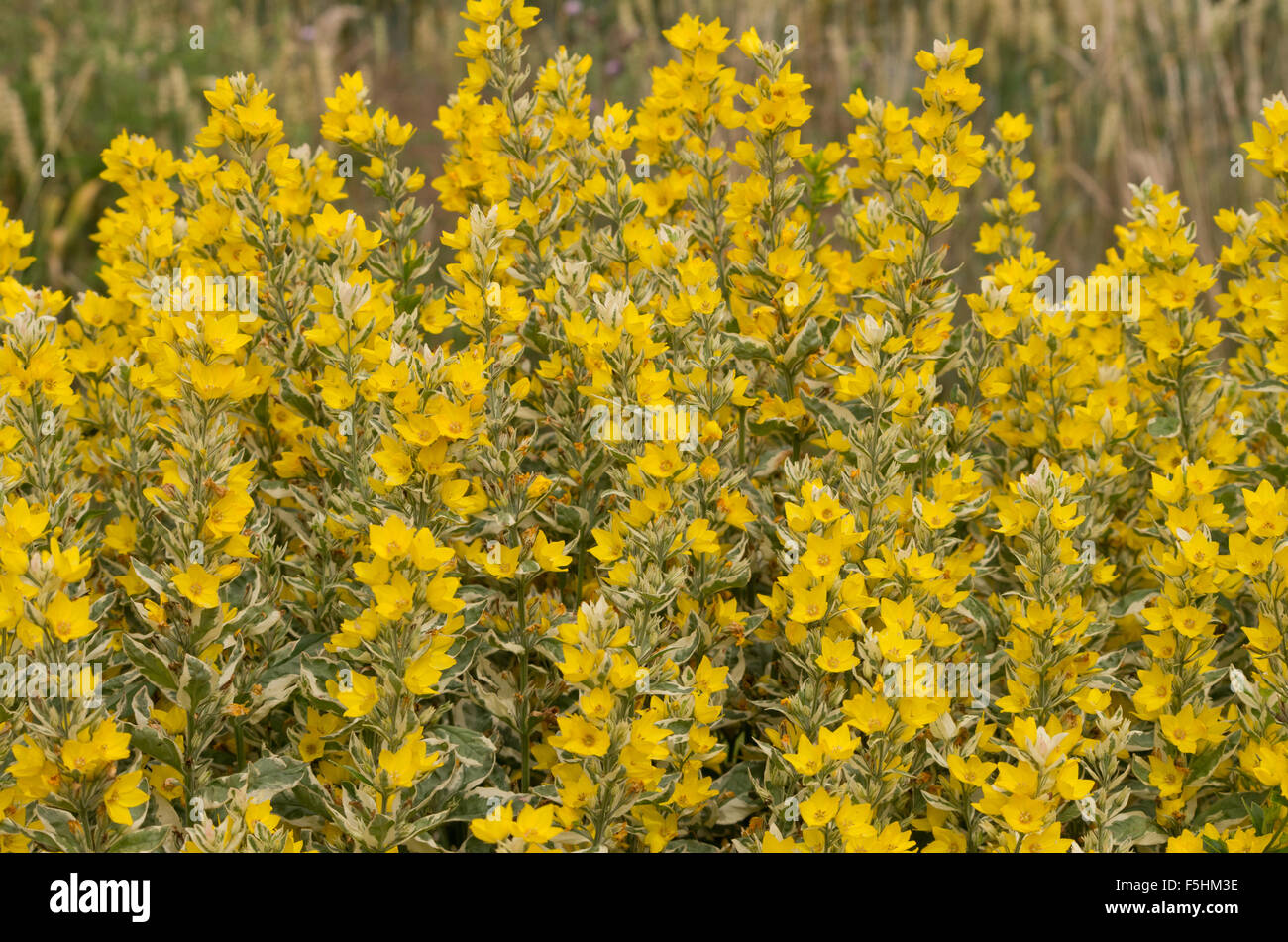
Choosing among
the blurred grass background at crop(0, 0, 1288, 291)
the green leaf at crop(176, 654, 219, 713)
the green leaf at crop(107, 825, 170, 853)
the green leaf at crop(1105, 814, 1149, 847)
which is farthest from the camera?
the blurred grass background at crop(0, 0, 1288, 291)

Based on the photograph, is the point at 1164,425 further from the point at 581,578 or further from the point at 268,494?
the point at 268,494

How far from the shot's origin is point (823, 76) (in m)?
6.40

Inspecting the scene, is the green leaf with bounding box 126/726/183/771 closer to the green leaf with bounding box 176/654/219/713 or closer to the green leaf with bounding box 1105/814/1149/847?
the green leaf with bounding box 176/654/219/713

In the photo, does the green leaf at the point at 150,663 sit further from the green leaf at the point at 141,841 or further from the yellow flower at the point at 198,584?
the green leaf at the point at 141,841

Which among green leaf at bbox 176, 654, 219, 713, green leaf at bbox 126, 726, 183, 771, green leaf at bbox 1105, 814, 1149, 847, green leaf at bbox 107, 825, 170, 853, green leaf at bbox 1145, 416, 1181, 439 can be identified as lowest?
green leaf at bbox 1105, 814, 1149, 847

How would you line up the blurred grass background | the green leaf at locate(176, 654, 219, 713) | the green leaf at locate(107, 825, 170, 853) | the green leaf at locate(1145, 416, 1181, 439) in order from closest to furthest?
the green leaf at locate(107, 825, 170, 853) < the green leaf at locate(176, 654, 219, 713) < the green leaf at locate(1145, 416, 1181, 439) < the blurred grass background

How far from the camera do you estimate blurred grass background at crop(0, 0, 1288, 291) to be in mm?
5605

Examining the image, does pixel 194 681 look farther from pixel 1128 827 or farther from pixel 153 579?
pixel 1128 827

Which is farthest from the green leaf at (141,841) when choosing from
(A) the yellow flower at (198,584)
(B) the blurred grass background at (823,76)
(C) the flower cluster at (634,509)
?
(B) the blurred grass background at (823,76)

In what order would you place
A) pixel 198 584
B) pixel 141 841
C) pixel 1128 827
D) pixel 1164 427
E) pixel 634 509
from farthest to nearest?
pixel 1164 427, pixel 1128 827, pixel 634 509, pixel 198 584, pixel 141 841

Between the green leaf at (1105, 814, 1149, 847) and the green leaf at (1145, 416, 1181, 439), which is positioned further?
the green leaf at (1145, 416, 1181, 439)

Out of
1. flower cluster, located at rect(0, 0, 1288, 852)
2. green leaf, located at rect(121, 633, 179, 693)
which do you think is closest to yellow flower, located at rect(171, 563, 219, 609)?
flower cluster, located at rect(0, 0, 1288, 852)

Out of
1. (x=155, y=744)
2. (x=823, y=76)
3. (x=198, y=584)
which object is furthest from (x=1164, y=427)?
(x=823, y=76)

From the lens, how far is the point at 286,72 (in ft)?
22.7
